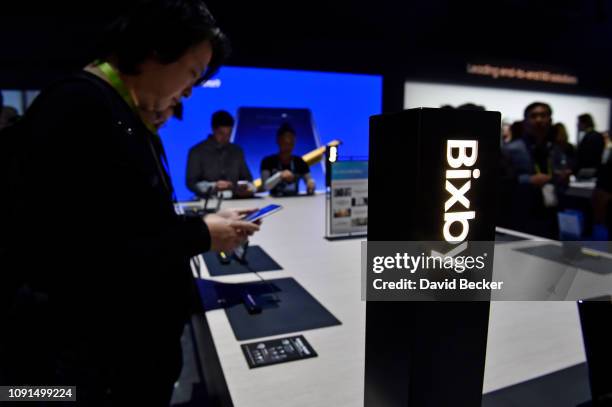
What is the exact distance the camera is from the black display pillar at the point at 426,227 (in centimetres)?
49

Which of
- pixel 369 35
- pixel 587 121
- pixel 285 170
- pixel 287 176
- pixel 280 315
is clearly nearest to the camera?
pixel 280 315

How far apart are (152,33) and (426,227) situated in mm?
793

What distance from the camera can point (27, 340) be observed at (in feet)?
2.70

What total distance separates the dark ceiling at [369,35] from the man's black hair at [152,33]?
449 centimetres

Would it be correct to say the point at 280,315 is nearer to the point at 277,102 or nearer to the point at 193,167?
the point at 193,167

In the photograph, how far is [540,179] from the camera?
3.12 m

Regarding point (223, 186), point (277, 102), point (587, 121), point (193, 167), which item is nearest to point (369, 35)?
point (277, 102)

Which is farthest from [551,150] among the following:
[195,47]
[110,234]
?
[110,234]

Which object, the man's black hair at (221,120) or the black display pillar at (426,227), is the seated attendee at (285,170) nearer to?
the man's black hair at (221,120)

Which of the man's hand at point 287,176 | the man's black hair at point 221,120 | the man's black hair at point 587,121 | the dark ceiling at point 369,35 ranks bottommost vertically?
the man's hand at point 287,176

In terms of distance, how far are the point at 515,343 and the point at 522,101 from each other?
28.6 feet

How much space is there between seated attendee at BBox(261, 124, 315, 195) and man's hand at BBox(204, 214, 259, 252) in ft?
7.35

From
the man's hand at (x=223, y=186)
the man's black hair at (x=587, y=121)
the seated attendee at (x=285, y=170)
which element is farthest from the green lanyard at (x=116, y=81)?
the man's black hair at (x=587, y=121)

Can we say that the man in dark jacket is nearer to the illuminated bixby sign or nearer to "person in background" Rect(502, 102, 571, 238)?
the illuminated bixby sign
